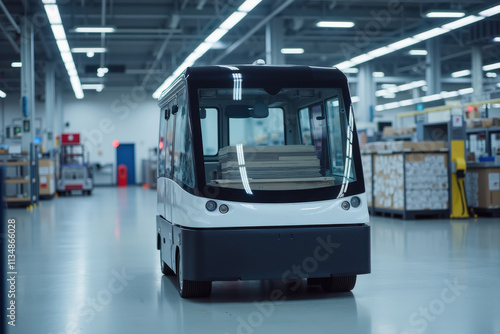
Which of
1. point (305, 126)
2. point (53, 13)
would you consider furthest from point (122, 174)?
point (305, 126)

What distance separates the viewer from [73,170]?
91.4ft

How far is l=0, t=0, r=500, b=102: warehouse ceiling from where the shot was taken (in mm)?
18688

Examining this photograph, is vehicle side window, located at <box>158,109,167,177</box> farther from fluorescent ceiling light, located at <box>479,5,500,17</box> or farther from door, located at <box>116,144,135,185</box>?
door, located at <box>116,144,135,185</box>

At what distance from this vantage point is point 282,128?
21.0 feet

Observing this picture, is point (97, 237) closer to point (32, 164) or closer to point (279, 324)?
point (279, 324)

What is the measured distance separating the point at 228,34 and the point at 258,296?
18074mm

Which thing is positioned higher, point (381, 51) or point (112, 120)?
point (381, 51)

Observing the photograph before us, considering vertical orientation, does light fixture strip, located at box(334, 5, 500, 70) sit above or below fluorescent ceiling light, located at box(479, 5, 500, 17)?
below

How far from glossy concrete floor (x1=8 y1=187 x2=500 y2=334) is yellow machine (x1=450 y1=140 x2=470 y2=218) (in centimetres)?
328

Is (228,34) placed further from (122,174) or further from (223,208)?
(223,208)

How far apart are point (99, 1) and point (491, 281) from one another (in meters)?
15.4

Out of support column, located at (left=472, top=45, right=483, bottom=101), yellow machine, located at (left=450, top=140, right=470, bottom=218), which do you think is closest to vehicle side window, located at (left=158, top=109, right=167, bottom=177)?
yellow machine, located at (left=450, top=140, right=470, bottom=218)

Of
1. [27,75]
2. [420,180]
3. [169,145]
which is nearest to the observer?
[169,145]

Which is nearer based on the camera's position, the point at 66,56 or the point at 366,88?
the point at 66,56
